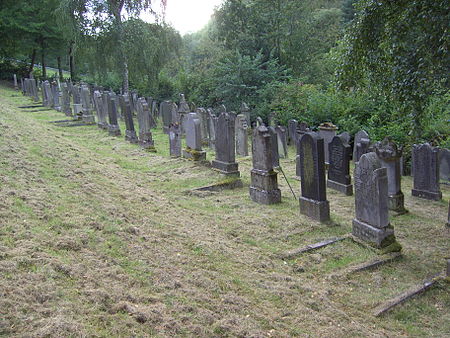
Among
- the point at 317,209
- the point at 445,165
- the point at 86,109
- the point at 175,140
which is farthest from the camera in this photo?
the point at 86,109

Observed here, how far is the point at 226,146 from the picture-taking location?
10273mm

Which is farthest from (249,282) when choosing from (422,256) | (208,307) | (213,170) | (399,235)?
(213,170)

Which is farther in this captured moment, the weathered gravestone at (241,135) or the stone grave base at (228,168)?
the weathered gravestone at (241,135)

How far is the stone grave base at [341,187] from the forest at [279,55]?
71.9 inches

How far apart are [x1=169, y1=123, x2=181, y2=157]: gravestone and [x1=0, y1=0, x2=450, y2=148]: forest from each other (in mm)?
4530

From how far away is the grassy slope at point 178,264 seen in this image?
380 centimetres

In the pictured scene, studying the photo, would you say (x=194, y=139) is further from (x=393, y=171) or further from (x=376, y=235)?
(x=376, y=235)

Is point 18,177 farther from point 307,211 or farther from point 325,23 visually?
point 325,23

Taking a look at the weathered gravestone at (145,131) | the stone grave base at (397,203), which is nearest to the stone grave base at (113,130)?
the weathered gravestone at (145,131)

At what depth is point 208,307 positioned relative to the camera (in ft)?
13.9

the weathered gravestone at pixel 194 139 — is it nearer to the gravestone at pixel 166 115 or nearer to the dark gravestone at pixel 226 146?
the dark gravestone at pixel 226 146

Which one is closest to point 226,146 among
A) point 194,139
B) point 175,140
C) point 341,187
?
point 194,139

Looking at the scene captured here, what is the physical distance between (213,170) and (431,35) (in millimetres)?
5956

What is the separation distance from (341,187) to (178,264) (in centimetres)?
557
